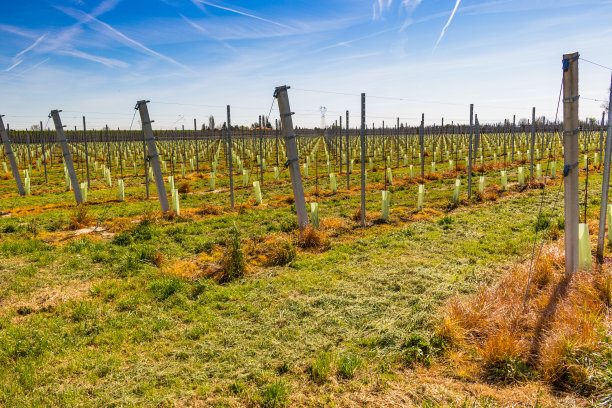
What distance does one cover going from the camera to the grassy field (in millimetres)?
3312

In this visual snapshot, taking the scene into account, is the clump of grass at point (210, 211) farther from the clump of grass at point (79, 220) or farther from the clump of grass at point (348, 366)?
the clump of grass at point (348, 366)

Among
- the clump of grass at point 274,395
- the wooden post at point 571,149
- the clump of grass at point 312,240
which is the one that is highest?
the wooden post at point 571,149

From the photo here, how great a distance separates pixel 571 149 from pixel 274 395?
4.39 meters

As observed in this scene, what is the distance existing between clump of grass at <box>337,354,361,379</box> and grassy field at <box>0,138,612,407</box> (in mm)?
18

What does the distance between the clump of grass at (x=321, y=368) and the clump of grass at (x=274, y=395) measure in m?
0.31

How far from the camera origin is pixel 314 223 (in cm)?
890

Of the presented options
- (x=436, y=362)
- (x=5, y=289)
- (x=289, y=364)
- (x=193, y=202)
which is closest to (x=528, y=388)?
(x=436, y=362)

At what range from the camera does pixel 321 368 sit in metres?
3.52

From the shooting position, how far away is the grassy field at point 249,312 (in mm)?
3312

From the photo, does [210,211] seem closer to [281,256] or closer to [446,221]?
[281,256]

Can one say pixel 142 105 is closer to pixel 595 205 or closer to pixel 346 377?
pixel 346 377

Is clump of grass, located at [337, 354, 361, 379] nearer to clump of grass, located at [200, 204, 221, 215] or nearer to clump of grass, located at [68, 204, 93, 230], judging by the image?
clump of grass, located at [200, 204, 221, 215]

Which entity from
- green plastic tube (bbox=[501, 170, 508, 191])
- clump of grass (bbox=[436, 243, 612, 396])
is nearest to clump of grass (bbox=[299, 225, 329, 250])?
clump of grass (bbox=[436, 243, 612, 396])

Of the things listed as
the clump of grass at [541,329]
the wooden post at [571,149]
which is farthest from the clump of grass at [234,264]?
the wooden post at [571,149]
